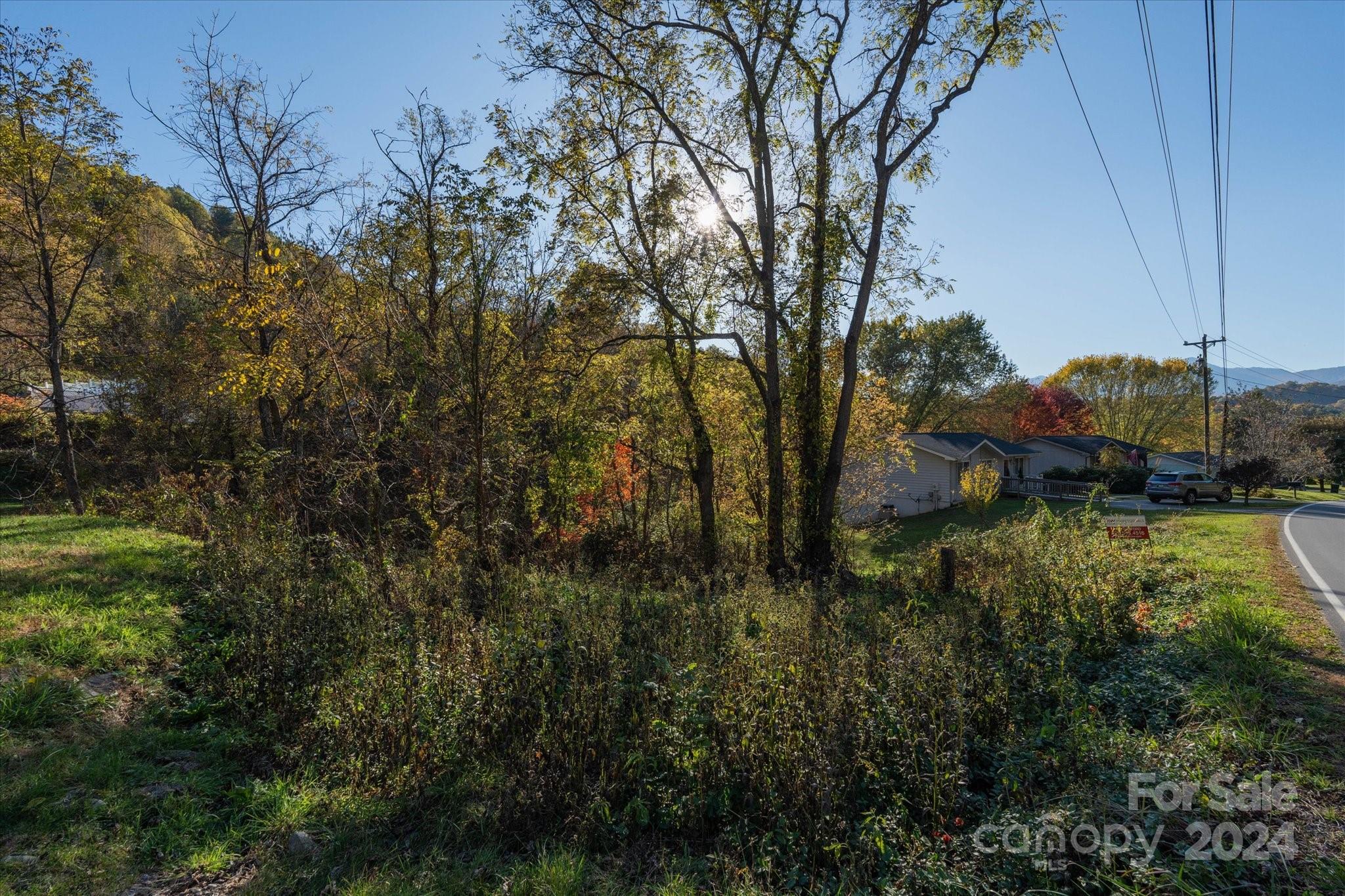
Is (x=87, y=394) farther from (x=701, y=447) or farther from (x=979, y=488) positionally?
(x=979, y=488)

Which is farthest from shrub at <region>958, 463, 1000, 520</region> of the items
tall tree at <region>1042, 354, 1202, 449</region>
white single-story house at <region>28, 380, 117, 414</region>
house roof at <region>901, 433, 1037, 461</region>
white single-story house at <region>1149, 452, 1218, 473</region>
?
tall tree at <region>1042, 354, 1202, 449</region>

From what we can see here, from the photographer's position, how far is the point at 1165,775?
3.36 meters

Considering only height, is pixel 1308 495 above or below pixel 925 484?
below

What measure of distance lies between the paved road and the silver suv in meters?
7.54

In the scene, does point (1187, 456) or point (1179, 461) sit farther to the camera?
point (1187, 456)

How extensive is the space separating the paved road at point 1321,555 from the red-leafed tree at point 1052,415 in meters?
30.3

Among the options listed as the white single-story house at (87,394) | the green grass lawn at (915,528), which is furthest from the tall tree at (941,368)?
the white single-story house at (87,394)

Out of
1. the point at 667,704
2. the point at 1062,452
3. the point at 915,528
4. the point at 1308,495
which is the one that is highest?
the point at 1062,452

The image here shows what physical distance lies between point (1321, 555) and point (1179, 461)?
151 ft

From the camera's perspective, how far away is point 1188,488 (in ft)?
90.9

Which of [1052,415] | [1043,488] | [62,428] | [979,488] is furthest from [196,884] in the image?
[1052,415]

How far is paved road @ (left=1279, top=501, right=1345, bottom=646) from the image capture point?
7105mm

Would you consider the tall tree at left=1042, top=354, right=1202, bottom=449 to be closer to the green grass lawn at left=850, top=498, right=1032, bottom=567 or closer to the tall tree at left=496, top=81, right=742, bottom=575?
the green grass lawn at left=850, top=498, right=1032, bottom=567

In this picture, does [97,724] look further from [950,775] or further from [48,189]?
[48,189]
